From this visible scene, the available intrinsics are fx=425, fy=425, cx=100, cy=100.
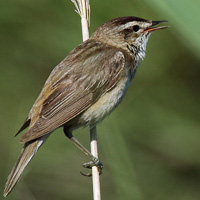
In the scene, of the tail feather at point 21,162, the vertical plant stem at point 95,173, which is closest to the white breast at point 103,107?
the vertical plant stem at point 95,173

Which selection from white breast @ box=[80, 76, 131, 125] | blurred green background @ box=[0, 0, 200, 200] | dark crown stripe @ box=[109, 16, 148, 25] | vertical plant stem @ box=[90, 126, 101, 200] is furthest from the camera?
blurred green background @ box=[0, 0, 200, 200]

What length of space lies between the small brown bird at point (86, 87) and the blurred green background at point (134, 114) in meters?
0.69

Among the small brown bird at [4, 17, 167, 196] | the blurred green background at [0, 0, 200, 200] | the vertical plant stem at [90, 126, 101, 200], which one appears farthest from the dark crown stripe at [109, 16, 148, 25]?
the vertical plant stem at [90, 126, 101, 200]

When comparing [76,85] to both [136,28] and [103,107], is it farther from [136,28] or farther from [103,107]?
[136,28]

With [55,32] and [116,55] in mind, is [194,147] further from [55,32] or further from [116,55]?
[55,32]

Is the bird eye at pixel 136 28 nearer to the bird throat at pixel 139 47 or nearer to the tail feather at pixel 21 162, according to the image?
the bird throat at pixel 139 47

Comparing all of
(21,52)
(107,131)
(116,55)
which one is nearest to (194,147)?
(107,131)

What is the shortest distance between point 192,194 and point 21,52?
7.83 ft

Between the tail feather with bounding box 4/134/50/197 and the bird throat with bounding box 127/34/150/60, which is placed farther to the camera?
the bird throat with bounding box 127/34/150/60

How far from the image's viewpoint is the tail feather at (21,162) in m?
2.86

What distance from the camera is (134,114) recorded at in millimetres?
4324

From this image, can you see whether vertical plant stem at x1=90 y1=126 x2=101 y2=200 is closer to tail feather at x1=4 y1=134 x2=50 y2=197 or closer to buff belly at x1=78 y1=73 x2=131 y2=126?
buff belly at x1=78 y1=73 x2=131 y2=126


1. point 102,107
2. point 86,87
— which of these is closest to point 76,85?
point 86,87

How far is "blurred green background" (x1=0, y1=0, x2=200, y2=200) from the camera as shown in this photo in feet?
13.9
